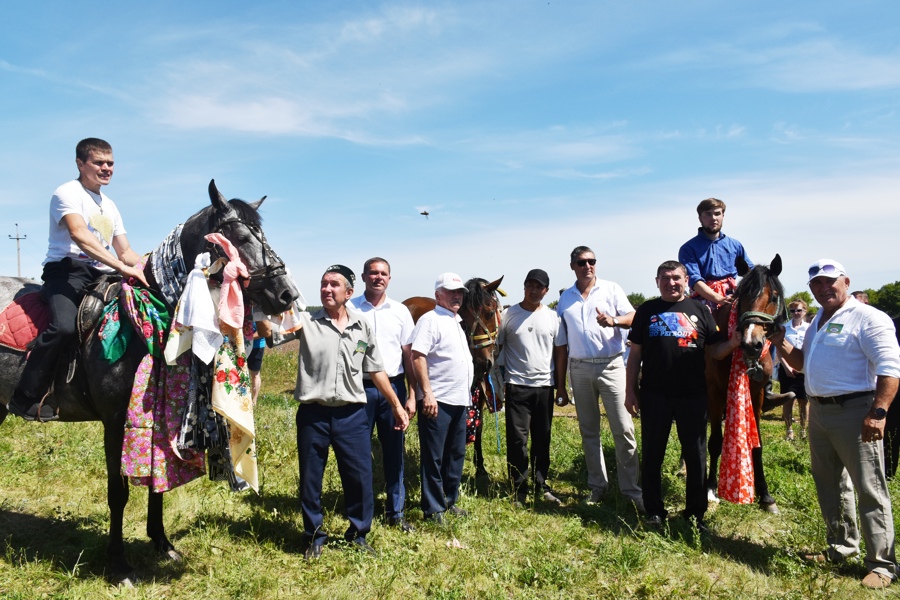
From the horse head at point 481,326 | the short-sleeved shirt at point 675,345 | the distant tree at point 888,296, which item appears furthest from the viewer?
the distant tree at point 888,296

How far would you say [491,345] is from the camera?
21.8 ft

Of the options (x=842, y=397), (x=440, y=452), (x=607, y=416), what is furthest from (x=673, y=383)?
(x=440, y=452)

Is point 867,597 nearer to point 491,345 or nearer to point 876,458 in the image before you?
point 876,458

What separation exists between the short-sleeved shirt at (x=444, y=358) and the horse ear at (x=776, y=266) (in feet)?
9.73

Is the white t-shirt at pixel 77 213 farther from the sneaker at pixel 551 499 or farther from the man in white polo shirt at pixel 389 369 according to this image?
the sneaker at pixel 551 499

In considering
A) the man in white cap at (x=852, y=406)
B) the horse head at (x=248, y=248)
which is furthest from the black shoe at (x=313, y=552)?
the man in white cap at (x=852, y=406)

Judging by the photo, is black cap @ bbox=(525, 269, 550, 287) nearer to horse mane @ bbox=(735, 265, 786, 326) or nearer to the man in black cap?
the man in black cap

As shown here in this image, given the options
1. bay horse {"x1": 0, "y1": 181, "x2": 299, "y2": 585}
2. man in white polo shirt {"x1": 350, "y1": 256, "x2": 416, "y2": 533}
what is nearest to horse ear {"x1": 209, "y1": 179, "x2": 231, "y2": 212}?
bay horse {"x1": 0, "y1": 181, "x2": 299, "y2": 585}

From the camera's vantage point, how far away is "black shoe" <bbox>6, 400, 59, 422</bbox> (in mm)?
4676

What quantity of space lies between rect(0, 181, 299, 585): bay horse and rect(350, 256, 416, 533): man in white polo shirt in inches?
49.8

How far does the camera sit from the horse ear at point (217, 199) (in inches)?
169

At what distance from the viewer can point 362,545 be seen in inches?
194

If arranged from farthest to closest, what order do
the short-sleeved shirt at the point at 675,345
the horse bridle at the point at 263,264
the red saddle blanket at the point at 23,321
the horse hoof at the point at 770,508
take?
1. the horse hoof at the point at 770,508
2. the short-sleeved shirt at the point at 675,345
3. the red saddle blanket at the point at 23,321
4. the horse bridle at the point at 263,264

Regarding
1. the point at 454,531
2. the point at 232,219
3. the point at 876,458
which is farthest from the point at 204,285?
the point at 876,458
